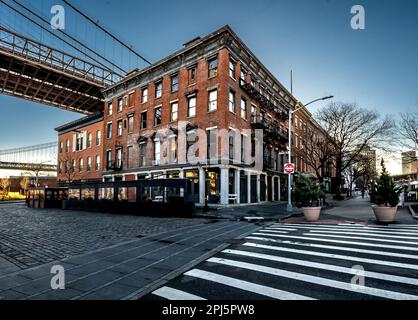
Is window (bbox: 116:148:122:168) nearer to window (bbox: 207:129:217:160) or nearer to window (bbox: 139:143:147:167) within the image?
window (bbox: 139:143:147:167)

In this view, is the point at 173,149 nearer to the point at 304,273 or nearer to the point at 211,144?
the point at 211,144

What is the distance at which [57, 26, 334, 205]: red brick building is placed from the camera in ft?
74.4

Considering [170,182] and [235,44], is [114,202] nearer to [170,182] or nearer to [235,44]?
[170,182]

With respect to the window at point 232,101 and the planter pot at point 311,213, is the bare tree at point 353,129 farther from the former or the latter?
the planter pot at point 311,213

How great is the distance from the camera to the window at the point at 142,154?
29.4m

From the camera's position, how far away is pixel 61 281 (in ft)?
14.0

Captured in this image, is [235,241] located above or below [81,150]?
below

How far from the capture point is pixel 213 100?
23172 millimetres

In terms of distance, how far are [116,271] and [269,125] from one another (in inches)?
1034

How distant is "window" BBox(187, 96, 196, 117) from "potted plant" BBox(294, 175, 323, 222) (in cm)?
1431

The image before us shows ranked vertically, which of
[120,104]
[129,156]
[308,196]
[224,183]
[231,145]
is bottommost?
[308,196]

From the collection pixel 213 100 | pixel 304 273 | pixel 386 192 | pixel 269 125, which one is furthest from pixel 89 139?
pixel 304 273

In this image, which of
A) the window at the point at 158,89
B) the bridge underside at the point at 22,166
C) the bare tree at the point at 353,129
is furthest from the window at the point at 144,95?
the bridge underside at the point at 22,166
